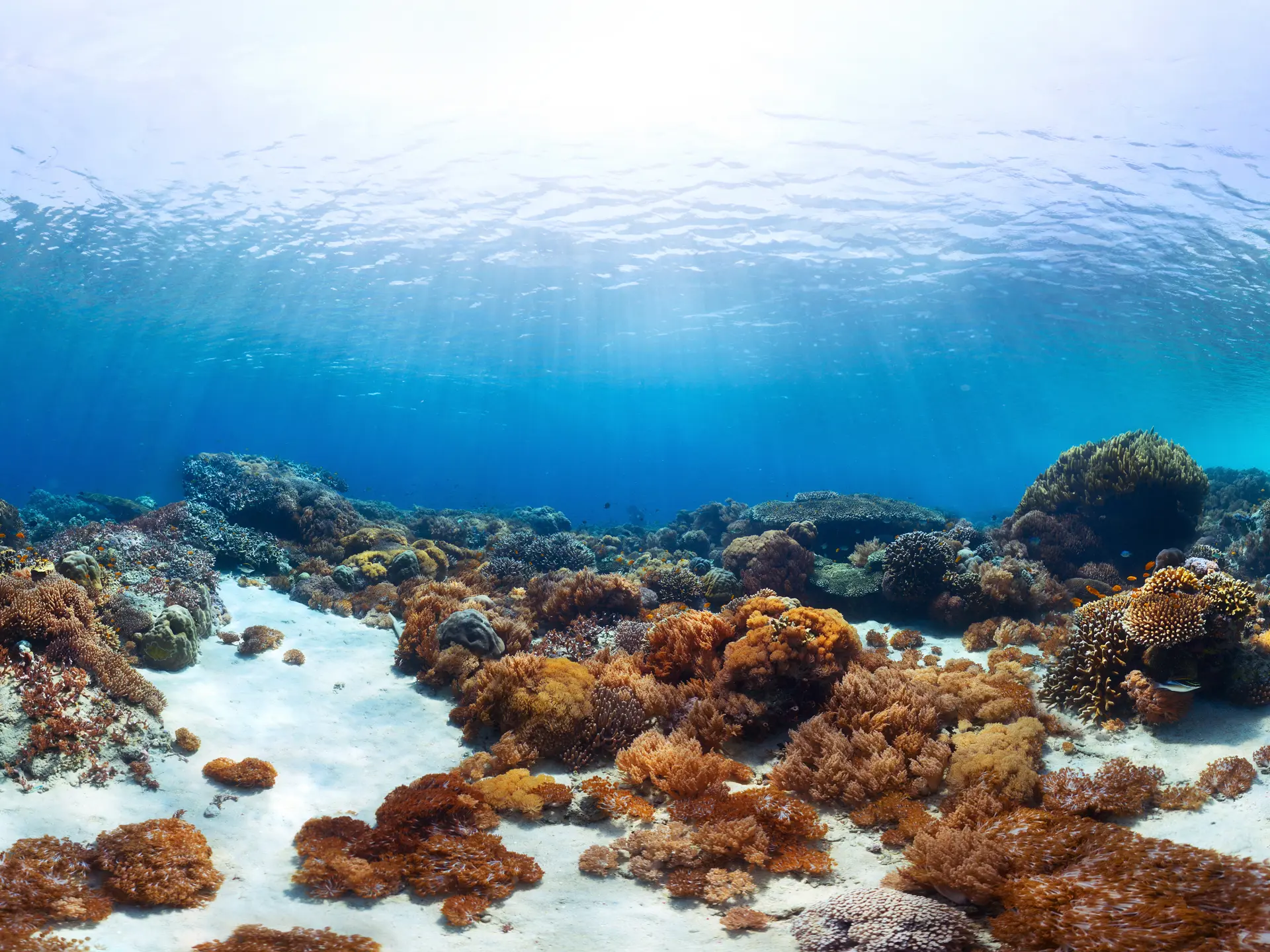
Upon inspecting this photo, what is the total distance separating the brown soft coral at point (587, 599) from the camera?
1175 cm

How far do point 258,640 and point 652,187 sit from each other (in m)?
18.8

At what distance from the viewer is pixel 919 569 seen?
1180cm

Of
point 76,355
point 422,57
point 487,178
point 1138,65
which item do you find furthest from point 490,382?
point 1138,65

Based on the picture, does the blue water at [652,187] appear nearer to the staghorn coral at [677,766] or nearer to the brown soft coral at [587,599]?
the brown soft coral at [587,599]

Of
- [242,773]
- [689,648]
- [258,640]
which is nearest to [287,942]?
[242,773]

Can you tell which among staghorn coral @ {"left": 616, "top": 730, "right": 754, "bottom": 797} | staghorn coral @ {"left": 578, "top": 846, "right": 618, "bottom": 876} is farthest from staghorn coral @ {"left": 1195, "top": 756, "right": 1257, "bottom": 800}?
staghorn coral @ {"left": 578, "top": 846, "right": 618, "bottom": 876}

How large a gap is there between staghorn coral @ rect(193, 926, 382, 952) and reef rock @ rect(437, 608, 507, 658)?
540 centimetres

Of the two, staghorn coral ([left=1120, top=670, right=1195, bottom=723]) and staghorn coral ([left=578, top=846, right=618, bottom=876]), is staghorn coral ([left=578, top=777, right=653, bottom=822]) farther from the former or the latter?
staghorn coral ([left=1120, top=670, right=1195, bottom=723])

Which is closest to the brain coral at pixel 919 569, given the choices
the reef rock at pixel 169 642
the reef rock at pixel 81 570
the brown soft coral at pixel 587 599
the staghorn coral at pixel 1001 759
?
the brown soft coral at pixel 587 599

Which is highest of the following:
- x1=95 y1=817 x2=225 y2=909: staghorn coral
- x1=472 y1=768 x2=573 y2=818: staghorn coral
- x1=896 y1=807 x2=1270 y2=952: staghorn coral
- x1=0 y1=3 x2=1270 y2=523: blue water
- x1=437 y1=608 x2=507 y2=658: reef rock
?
x1=0 y1=3 x2=1270 y2=523: blue water

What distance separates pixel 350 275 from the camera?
3111 cm

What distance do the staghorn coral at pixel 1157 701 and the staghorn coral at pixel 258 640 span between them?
1172cm

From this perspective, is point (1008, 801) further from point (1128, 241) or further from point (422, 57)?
point (1128, 241)

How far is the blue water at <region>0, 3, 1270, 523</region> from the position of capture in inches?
560
